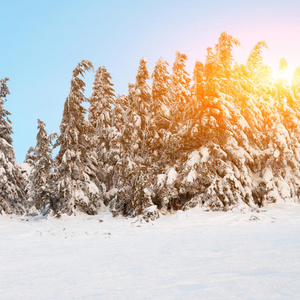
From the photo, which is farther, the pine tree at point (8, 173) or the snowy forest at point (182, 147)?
the pine tree at point (8, 173)

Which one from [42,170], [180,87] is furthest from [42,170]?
[180,87]

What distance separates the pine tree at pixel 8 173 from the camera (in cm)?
2552

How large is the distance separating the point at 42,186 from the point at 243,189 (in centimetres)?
1619

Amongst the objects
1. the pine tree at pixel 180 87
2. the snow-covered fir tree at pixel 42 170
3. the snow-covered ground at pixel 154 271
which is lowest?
the snow-covered ground at pixel 154 271

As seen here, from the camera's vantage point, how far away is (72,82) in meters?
23.6

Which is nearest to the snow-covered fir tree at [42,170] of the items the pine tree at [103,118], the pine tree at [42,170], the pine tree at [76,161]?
the pine tree at [42,170]

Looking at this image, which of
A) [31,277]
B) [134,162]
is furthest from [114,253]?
[134,162]

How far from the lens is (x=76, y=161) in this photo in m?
22.9

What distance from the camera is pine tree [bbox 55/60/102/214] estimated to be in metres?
21.9

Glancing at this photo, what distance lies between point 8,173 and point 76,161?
28.2 feet

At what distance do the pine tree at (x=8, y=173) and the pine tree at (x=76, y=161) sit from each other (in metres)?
6.39

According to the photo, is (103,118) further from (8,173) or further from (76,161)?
(8,173)

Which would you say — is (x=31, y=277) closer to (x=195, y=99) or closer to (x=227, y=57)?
(x=195, y=99)

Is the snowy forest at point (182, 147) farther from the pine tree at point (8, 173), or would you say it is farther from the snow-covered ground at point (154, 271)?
the snow-covered ground at point (154, 271)
